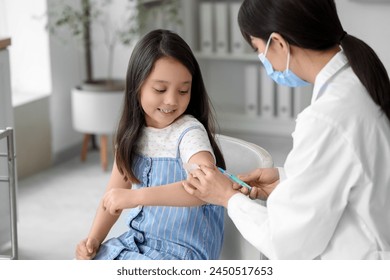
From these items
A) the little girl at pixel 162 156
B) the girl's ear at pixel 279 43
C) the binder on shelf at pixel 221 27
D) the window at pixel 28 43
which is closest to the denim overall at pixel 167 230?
the little girl at pixel 162 156

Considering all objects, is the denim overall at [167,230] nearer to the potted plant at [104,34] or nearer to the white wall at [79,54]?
the potted plant at [104,34]

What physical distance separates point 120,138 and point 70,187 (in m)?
2.10

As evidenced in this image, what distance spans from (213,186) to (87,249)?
0.38 meters

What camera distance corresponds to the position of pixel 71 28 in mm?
4023

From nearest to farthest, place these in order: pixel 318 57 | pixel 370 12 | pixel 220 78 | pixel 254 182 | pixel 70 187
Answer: pixel 318 57, pixel 254 182, pixel 70 187, pixel 370 12, pixel 220 78

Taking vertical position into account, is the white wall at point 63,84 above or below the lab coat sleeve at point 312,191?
below

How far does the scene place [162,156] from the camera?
67.6 inches

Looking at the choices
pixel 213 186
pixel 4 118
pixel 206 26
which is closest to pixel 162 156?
pixel 213 186

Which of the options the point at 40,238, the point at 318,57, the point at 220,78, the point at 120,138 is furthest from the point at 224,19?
the point at 318,57

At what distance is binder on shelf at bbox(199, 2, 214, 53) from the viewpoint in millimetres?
4441

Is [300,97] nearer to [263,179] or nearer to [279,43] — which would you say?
[263,179]

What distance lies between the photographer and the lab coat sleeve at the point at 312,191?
1292 mm

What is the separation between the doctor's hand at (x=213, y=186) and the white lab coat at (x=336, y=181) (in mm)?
133
